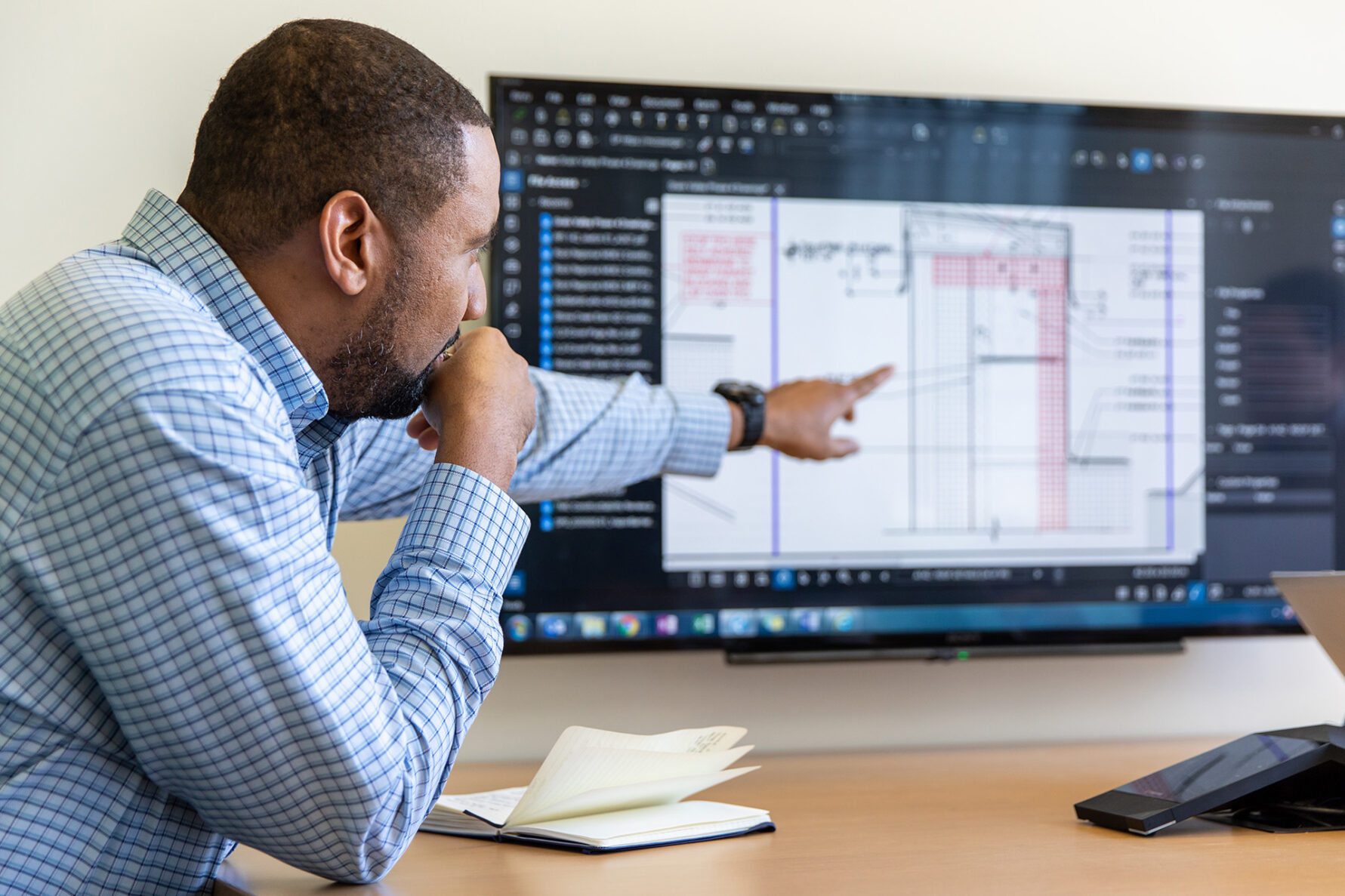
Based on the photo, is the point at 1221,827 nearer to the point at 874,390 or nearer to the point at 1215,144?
the point at 874,390

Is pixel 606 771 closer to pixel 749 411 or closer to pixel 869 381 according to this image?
pixel 749 411

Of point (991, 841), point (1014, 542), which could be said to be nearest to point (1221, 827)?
point (991, 841)

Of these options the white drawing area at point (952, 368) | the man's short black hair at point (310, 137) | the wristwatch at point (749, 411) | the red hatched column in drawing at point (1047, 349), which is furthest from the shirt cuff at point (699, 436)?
the man's short black hair at point (310, 137)

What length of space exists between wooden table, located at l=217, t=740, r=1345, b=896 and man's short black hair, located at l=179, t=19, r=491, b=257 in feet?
1.85

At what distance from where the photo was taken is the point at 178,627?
2.61 ft

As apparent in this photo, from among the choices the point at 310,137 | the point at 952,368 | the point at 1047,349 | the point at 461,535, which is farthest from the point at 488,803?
the point at 1047,349

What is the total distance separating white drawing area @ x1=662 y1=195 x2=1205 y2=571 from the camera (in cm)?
171

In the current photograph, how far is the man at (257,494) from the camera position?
797 mm

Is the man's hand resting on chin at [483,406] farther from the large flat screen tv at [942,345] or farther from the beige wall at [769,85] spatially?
the beige wall at [769,85]

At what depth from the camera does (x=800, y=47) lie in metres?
1.83

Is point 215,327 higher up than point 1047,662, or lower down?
higher up

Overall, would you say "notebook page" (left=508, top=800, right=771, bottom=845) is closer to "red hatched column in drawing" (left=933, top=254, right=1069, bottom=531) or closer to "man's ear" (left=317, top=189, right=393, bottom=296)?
"man's ear" (left=317, top=189, right=393, bottom=296)

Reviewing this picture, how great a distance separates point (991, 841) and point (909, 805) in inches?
8.9

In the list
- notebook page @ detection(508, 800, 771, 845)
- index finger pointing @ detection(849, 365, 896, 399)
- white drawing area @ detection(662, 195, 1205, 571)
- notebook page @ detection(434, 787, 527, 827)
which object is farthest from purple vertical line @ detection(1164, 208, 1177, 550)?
notebook page @ detection(434, 787, 527, 827)
